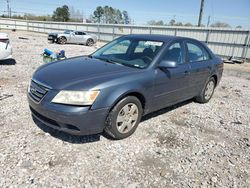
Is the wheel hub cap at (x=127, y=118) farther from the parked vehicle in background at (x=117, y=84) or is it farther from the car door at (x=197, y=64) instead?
the car door at (x=197, y=64)

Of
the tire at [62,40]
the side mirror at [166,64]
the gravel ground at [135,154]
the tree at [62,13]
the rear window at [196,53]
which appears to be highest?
the tree at [62,13]

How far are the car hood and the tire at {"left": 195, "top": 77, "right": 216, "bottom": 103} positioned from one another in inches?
98.4

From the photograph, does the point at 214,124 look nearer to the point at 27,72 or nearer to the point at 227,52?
the point at 27,72

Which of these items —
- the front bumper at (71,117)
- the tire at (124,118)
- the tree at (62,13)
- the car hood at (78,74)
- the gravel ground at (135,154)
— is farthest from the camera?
the tree at (62,13)

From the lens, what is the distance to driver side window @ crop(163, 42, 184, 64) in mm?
3920

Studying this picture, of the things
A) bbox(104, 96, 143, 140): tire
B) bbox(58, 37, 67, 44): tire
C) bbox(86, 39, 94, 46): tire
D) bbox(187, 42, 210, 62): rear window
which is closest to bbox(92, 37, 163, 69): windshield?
bbox(104, 96, 143, 140): tire

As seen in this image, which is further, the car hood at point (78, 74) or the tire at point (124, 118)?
the tire at point (124, 118)

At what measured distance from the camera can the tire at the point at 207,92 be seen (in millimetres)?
5309

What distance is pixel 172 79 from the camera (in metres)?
4.00

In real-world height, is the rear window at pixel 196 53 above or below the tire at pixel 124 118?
above

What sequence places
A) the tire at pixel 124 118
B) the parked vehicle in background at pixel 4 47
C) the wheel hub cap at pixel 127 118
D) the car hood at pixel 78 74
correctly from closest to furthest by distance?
the car hood at pixel 78 74 < the tire at pixel 124 118 < the wheel hub cap at pixel 127 118 < the parked vehicle in background at pixel 4 47

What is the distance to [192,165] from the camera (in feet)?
9.96

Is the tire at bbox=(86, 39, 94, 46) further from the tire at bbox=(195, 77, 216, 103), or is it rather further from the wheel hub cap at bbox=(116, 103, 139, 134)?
the wheel hub cap at bbox=(116, 103, 139, 134)

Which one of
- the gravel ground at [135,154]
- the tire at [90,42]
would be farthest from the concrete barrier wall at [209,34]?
the gravel ground at [135,154]
